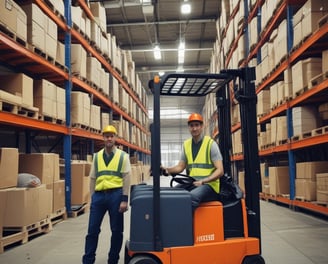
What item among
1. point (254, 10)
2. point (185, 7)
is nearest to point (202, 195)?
point (254, 10)

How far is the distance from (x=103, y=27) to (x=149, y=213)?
843cm

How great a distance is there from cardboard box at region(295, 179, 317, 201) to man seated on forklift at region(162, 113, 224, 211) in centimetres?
403

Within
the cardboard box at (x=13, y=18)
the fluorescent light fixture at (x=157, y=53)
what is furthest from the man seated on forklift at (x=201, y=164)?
the fluorescent light fixture at (x=157, y=53)

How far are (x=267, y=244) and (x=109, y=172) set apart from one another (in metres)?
2.43

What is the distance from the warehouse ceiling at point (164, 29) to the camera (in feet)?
49.3

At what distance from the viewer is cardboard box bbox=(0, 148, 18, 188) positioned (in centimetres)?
470

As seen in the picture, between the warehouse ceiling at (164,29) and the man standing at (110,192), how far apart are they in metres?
11.4

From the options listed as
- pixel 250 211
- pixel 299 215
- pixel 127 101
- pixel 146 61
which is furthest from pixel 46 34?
pixel 146 61

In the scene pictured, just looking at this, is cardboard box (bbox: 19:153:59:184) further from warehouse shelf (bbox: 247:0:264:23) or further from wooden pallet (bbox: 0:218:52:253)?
warehouse shelf (bbox: 247:0:264:23)

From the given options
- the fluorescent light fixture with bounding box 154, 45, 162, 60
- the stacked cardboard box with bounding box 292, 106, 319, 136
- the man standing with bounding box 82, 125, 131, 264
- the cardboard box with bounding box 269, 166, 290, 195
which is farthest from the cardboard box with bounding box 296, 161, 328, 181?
the fluorescent light fixture with bounding box 154, 45, 162, 60

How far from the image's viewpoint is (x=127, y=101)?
13.5 m

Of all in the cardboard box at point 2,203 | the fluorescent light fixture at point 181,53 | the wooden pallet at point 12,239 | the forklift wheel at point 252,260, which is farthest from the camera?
the fluorescent light fixture at point 181,53

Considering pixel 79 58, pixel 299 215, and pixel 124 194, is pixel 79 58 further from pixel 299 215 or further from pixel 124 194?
pixel 299 215

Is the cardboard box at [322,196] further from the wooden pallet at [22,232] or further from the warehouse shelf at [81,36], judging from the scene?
the warehouse shelf at [81,36]
